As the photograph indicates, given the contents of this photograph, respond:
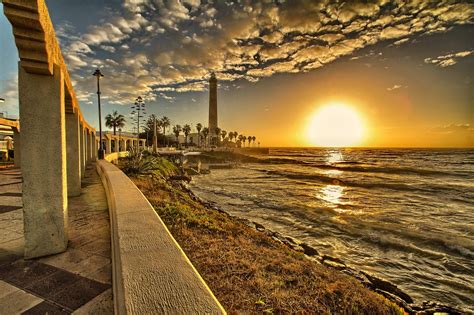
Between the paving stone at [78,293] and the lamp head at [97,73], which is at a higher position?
the lamp head at [97,73]

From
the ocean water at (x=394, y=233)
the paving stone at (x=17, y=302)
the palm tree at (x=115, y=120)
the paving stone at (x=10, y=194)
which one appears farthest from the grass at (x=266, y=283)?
the palm tree at (x=115, y=120)

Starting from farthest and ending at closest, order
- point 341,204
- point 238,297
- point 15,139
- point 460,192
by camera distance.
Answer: point 460,192, point 15,139, point 341,204, point 238,297

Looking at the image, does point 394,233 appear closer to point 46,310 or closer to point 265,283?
point 265,283

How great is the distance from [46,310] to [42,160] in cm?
200

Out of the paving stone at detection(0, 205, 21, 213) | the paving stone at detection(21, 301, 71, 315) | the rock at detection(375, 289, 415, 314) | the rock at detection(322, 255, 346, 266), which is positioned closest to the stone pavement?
the paving stone at detection(21, 301, 71, 315)

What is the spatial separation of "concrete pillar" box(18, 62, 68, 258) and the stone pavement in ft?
1.07

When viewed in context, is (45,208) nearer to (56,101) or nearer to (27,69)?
(56,101)

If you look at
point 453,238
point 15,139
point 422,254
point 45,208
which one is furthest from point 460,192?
point 15,139

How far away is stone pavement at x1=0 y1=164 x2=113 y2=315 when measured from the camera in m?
2.22

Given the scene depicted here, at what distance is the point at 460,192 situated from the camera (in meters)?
18.1

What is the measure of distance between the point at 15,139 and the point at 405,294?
2207 cm

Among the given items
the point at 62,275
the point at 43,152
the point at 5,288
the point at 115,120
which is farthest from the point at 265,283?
the point at 115,120

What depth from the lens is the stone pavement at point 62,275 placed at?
87.5 inches

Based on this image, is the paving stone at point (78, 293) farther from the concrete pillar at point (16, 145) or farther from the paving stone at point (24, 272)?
the concrete pillar at point (16, 145)
